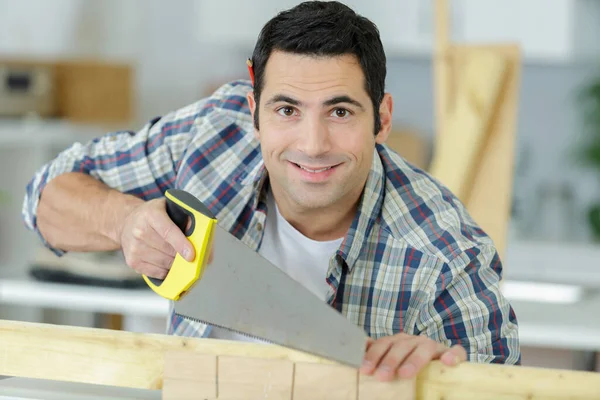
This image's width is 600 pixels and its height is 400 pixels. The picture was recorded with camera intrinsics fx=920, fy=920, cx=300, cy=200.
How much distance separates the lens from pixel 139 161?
1701mm

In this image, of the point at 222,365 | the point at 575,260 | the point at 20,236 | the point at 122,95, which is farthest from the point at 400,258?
the point at 122,95

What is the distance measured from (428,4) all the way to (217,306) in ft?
10.8

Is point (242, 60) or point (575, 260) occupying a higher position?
point (242, 60)

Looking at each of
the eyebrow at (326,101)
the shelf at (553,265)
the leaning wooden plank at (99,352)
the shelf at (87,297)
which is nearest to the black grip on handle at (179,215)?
the leaning wooden plank at (99,352)

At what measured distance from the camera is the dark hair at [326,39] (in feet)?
4.59

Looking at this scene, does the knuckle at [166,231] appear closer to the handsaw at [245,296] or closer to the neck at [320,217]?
the handsaw at [245,296]

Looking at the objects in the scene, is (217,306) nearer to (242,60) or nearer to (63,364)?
(63,364)

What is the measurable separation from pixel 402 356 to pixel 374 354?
0.04m

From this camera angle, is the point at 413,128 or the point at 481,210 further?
the point at 413,128

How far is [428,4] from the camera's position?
429 cm

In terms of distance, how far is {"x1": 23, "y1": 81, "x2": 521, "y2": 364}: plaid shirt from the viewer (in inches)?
57.0

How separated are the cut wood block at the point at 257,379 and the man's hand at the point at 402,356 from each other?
0.32ft

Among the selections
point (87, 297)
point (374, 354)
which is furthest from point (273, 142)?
point (87, 297)

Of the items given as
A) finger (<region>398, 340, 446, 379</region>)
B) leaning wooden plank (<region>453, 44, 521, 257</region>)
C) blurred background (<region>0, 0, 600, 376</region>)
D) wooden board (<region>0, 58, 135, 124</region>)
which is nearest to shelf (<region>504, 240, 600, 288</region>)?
leaning wooden plank (<region>453, 44, 521, 257</region>)
